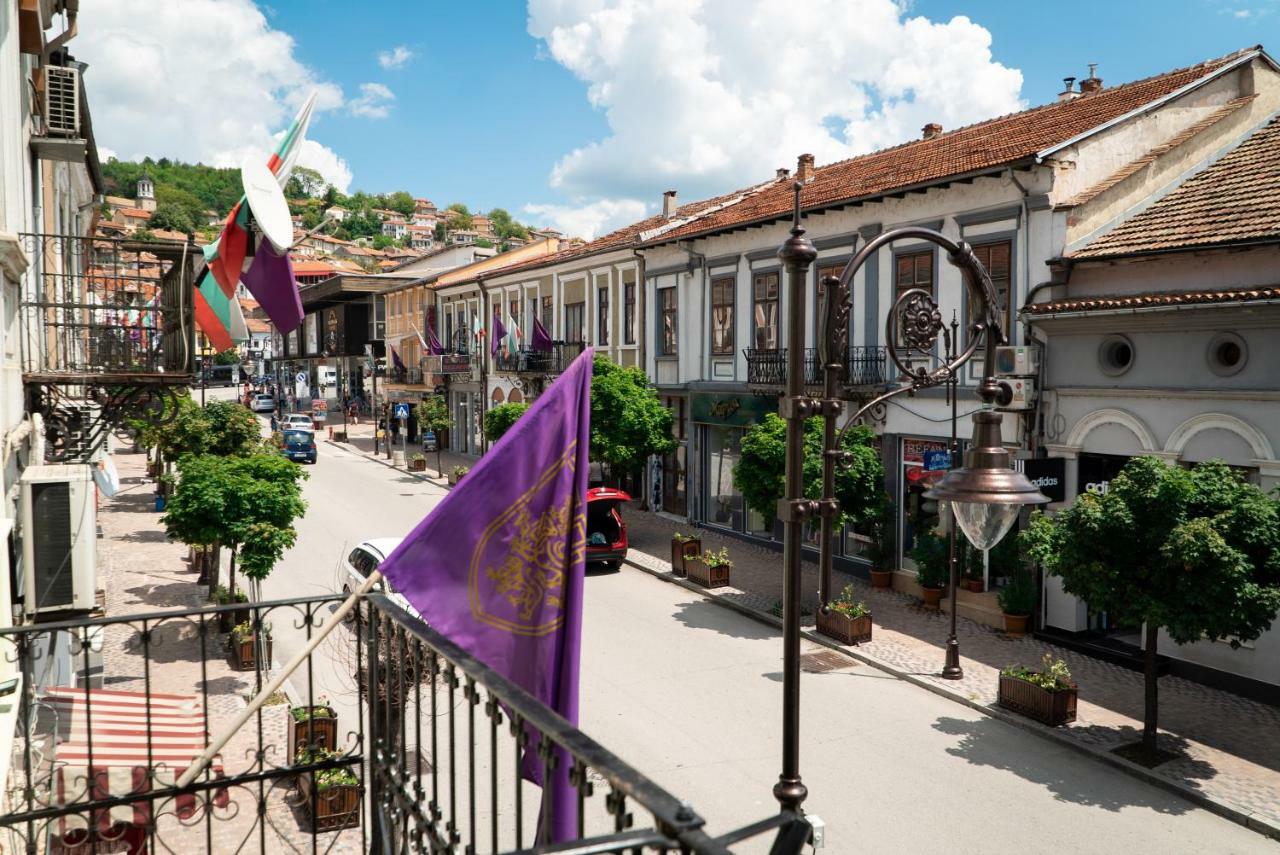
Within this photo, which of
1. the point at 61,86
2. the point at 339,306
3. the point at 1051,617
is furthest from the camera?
the point at 339,306

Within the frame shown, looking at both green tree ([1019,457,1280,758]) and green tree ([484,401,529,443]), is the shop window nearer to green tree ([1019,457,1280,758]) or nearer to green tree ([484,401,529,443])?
green tree ([1019,457,1280,758])

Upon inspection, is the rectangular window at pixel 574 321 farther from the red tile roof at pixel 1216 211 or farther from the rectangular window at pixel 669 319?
the red tile roof at pixel 1216 211

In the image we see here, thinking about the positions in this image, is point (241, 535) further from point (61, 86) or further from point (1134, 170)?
point (1134, 170)

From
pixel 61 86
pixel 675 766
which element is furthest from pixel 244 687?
pixel 61 86

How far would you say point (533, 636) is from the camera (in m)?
→ 4.33

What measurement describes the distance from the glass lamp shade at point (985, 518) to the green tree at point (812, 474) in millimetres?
10462

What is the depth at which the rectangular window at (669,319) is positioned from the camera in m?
26.4

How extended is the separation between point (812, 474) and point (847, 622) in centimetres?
253

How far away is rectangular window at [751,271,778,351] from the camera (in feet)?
73.1

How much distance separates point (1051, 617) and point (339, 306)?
5073 centimetres

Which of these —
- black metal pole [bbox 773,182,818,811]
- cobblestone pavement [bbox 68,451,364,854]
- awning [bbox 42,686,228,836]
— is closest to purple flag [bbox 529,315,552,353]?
cobblestone pavement [bbox 68,451,364,854]

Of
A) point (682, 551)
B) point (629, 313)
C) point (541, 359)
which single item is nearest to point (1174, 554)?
point (682, 551)

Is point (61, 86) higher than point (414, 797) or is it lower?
higher

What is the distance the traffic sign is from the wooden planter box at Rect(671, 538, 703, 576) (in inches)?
226
